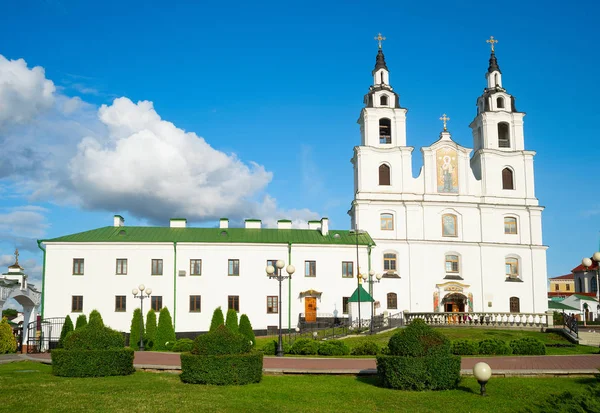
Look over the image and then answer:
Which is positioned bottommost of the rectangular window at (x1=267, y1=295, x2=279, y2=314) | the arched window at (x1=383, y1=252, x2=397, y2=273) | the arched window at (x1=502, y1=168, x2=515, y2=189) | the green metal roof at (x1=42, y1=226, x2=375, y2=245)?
the rectangular window at (x1=267, y1=295, x2=279, y2=314)

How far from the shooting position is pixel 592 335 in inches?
1169

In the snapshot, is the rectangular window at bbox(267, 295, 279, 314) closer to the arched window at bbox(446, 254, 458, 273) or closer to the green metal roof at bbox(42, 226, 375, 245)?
the green metal roof at bbox(42, 226, 375, 245)

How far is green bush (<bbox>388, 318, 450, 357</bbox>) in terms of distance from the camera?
1450 centimetres

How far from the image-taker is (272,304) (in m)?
42.1

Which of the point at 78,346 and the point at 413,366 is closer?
the point at 413,366

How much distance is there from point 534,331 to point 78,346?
2644 centimetres

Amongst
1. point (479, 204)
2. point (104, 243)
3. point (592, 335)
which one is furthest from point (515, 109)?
point (104, 243)

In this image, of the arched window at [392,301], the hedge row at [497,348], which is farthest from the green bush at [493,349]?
the arched window at [392,301]

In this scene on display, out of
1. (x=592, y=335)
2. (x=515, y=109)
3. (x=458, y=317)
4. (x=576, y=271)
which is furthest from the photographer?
(x=576, y=271)

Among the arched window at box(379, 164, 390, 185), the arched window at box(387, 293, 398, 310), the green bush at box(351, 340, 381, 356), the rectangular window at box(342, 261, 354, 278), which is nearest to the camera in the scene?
the green bush at box(351, 340, 381, 356)

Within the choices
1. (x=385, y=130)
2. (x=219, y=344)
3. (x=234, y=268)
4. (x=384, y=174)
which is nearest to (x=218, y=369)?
(x=219, y=344)

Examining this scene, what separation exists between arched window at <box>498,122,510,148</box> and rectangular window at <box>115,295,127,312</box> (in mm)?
33028

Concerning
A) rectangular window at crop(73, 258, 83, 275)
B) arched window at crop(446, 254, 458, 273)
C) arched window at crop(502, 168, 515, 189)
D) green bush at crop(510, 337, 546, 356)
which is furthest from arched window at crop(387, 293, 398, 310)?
rectangular window at crop(73, 258, 83, 275)

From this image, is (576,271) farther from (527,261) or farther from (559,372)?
(559,372)
